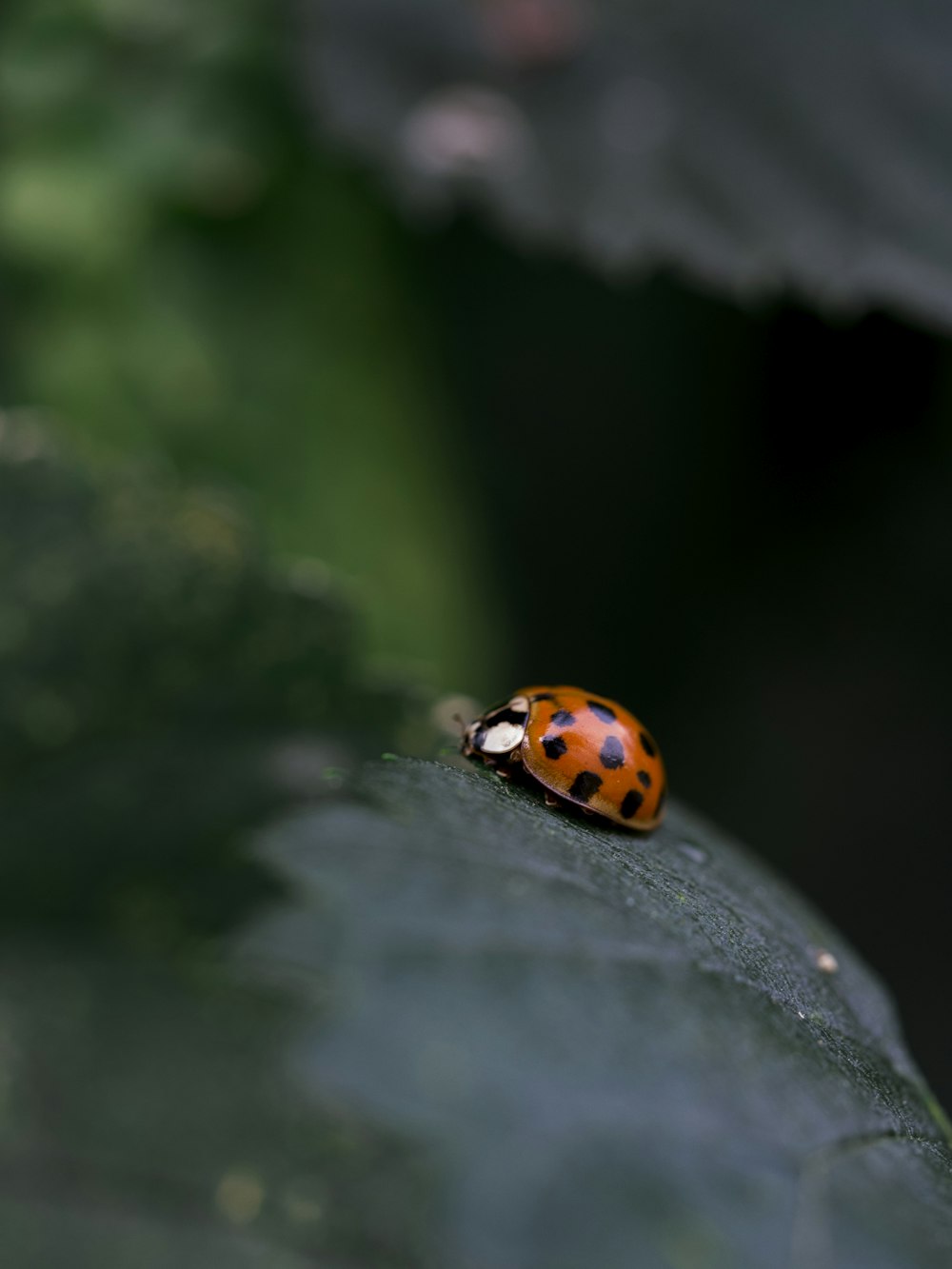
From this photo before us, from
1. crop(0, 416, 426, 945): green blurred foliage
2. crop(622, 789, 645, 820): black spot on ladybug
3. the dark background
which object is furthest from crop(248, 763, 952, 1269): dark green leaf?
the dark background

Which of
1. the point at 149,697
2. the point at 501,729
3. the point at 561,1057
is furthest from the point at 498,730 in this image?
the point at 561,1057

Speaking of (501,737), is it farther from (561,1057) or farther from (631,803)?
(561,1057)

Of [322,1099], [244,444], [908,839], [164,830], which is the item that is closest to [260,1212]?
[322,1099]

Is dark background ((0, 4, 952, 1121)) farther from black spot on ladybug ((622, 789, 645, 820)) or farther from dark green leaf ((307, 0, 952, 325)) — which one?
black spot on ladybug ((622, 789, 645, 820))

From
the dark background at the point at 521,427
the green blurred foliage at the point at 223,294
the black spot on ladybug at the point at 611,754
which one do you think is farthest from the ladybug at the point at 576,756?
the green blurred foliage at the point at 223,294

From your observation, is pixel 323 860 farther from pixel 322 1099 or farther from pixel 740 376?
pixel 740 376

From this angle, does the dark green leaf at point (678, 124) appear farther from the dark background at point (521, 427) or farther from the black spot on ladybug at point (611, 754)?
the black spot on ladybug at point (611, 754)
